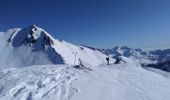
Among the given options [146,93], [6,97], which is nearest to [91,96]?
[146,93]

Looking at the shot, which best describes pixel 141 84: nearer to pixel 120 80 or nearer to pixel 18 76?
pixel 120 80

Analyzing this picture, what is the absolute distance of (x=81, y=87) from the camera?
57.7 ft

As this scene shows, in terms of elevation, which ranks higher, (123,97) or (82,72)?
(82,72)

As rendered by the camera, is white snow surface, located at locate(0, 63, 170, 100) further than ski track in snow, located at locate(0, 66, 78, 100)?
Yes

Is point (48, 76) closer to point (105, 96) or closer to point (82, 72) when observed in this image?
point (82, 72)

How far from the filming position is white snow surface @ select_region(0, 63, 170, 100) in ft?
50.9

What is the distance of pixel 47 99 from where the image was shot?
14.8 m

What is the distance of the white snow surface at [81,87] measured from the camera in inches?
611

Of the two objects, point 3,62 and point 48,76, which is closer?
point 48,76

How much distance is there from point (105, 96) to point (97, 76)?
5.86 meters

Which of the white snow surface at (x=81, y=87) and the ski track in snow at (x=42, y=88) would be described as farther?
the white snow surface at (x=81, y=87)

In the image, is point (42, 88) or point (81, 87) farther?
point (81, 87)

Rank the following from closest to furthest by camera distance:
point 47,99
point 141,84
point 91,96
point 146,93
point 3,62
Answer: point 47,99
point 91,96
point 146,93
point 141,84
point 3,62

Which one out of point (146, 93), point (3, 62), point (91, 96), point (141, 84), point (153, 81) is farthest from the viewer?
point (3, 62)
